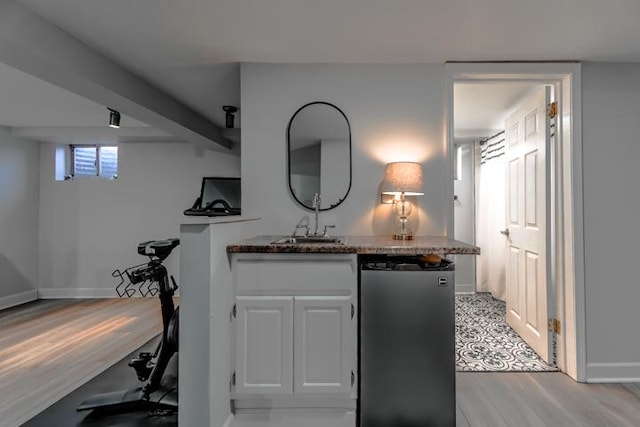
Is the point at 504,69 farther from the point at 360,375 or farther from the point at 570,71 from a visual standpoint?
the point at 360,375

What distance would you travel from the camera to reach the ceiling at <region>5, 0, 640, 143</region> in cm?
173

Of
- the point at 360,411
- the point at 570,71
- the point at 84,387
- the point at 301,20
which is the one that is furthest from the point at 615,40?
the point at 84,387

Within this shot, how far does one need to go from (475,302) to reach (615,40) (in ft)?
10.1

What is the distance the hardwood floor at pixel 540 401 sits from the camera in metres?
1.88

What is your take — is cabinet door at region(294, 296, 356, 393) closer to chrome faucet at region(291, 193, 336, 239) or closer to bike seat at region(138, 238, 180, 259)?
chrome faucet at region(291, 193, 336, 239)

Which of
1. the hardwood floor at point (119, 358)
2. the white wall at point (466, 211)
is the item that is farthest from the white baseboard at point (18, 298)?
the white wall at point (466, 211)

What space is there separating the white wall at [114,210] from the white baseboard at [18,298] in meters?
0.21

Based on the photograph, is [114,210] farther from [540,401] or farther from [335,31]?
[540,401]

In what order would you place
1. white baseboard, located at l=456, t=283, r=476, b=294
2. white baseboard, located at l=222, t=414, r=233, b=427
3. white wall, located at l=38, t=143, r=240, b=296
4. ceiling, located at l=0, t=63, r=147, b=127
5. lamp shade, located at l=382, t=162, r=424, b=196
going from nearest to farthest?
white baseboard, located at l=222, t=414, r=233, b=427, lamp shade, located at l=382, t=162, r=424, b=196, ceiling, located at l=0, t=63, r=147, b=127, white baseboard, located at l=456, t=283, r=476, b=294, white wall, located at l=38, t=143, r=240, b=296

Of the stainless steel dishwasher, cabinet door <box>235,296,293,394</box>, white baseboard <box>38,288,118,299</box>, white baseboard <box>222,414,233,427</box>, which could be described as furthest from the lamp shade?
white baseboard <box>38,288,118,299</box>

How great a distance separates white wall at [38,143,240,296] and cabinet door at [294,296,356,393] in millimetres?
3477

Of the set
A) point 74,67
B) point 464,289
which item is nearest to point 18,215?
point 74,67

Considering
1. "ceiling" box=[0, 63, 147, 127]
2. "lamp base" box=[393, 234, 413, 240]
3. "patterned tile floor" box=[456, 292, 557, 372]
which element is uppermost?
"ceiling" box=[0, 63, 147, 127]

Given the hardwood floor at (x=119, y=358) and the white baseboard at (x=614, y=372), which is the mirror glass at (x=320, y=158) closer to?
A: the hardwood floor at (x=119, y=358)
